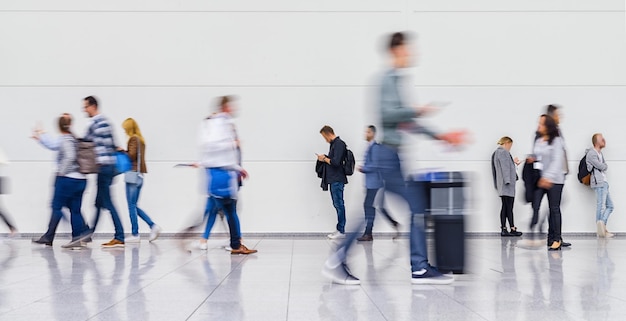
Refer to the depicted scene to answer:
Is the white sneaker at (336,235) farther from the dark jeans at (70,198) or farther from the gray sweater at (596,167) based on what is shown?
the gray sweater at (596,167)

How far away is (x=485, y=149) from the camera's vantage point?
13945 millimetres

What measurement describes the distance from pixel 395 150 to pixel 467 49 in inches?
344

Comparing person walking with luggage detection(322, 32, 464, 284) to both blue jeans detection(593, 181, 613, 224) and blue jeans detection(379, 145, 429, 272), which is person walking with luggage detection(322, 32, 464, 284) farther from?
blue jeans detection(593, 181, 613, 224)

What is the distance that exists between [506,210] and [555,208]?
3.62 meters

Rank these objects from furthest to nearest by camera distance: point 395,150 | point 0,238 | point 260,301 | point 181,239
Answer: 1. point 0,238
2. point 181,239
3. point 395,150
4. point 260,301

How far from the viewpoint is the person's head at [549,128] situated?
31.0 feet

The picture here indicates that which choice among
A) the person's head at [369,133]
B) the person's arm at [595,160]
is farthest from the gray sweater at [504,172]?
the person's head at [369,133]

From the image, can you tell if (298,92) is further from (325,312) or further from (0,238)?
(325,312)

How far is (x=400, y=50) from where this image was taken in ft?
19.7

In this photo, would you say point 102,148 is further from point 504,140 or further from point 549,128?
point 504,140

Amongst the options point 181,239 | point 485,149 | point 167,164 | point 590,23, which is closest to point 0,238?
Answer: point 167,164

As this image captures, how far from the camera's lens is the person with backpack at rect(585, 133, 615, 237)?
43.0ft

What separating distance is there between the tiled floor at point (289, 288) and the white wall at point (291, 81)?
431 cm

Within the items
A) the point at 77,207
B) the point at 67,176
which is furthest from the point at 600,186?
the point at 67,176
